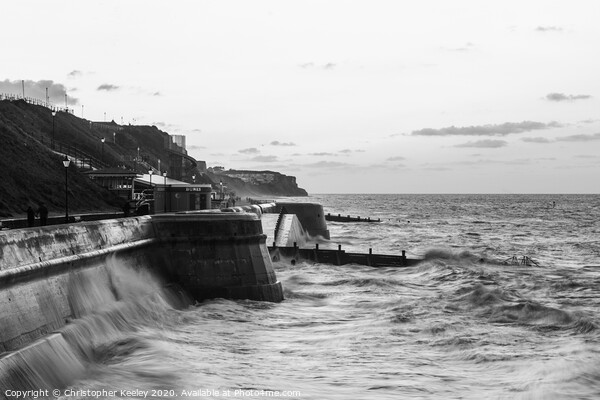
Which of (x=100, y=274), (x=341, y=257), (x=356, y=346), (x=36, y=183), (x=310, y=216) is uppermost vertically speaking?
(x=36, y=183)

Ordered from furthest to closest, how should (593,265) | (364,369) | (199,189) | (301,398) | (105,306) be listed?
(593,265), (199,189), (105,306), (364,369), (301,398)

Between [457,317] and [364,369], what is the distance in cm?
887

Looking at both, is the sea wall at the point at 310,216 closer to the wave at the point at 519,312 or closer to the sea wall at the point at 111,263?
the wave at the point at 519,312

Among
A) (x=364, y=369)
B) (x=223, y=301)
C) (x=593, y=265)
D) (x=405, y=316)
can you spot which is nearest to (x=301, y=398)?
(x=364, y=369)

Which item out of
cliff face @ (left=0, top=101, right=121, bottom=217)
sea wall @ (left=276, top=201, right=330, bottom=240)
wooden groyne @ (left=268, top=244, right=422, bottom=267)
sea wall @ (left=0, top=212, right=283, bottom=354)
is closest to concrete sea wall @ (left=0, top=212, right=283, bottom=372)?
sea wall @ (left=0, top=212, right=283, bottom=354)

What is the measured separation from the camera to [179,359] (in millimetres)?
16438

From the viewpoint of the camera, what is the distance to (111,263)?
18938 millimetres

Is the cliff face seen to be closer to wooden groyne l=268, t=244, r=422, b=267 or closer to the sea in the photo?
wooden groyne l=268, t=244, r=422, b=267

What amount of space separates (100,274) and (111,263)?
77cm

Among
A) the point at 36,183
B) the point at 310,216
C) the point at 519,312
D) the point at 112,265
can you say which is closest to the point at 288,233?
the point at 310,216

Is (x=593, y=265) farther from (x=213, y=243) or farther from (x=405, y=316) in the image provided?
(x=213, y=243)

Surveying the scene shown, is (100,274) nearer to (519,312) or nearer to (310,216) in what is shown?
(519,312)

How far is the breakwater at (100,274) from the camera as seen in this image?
13617 millimetres

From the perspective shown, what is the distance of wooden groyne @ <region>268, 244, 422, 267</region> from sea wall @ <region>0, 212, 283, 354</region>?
1781cm
